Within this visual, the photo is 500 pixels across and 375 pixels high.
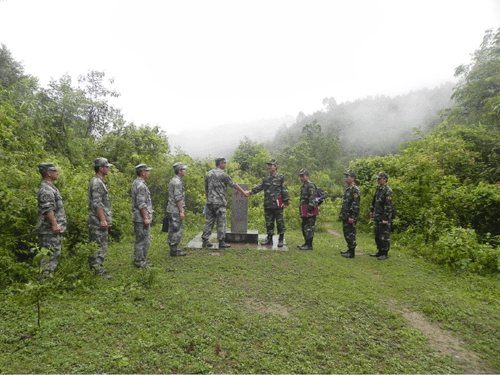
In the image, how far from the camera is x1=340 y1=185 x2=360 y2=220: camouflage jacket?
671 cm

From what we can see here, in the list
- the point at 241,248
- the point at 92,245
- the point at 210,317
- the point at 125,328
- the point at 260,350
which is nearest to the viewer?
the point at 260,350

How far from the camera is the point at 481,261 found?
18.9 feet

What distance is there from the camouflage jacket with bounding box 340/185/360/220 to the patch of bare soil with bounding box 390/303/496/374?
280 centimetres

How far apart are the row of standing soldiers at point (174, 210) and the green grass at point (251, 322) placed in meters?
0.56

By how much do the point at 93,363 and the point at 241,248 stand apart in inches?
181

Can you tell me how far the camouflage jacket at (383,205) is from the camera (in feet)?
21.8

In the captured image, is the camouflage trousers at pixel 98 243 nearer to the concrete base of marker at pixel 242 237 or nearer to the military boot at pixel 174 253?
the military boot at pixel 174 253

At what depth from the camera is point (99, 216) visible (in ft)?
16.2

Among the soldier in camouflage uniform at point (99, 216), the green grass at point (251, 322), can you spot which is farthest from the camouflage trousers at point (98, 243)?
the green grass at point (251, 322)

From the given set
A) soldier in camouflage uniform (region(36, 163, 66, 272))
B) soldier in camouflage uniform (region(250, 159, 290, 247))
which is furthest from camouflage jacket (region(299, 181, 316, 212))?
soldier in camouflage uniform (region(36, 163, 66, 272))

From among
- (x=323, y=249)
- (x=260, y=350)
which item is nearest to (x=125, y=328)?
(x=260, y=350)

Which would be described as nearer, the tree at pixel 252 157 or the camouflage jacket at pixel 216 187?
the camouflage jacket at pixel 216 187

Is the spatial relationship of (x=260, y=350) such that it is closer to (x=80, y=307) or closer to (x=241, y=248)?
(x=80, y=307)

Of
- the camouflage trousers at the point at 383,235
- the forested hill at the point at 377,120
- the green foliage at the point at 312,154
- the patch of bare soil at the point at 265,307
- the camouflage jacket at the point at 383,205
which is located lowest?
the patch of bare soil at the point at 265,307
